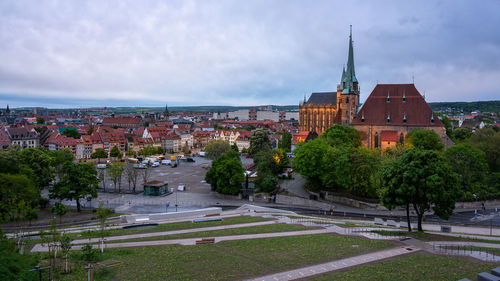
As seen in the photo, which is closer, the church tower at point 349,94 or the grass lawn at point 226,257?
the grass lawn at point 226,257

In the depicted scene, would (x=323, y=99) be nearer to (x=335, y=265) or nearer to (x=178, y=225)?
(x=178, y=225)

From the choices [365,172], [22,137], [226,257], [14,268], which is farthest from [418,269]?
[22,137]

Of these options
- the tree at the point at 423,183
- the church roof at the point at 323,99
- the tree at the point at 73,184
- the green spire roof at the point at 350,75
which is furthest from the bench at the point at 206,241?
the church roof at the point at 323,99

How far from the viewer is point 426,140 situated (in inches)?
2176

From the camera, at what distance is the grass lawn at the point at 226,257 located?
57.0ft

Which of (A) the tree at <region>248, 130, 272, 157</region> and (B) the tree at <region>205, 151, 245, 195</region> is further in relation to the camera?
(A) the tree at <region>248, 130, 272, 157</region>

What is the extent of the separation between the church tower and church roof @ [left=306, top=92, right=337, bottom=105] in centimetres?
1357

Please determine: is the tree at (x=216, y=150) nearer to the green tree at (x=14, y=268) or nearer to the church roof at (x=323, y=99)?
the church roof at (x=323, y=99)

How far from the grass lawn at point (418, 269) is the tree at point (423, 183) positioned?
22.1 feet

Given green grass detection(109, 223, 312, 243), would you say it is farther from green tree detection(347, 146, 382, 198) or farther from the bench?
green tree detection(347, 146, 382, 198)

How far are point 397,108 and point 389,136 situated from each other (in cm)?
581

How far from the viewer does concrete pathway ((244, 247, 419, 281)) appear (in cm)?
1691

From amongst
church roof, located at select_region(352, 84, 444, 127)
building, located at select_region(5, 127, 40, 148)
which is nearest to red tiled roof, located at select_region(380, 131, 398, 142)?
church roof, located at select_region(352, 84, 444, 127)

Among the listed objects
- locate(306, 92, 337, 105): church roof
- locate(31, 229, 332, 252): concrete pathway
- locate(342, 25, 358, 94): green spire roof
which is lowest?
locate(31, 229, 332, 252): concrete pathway
